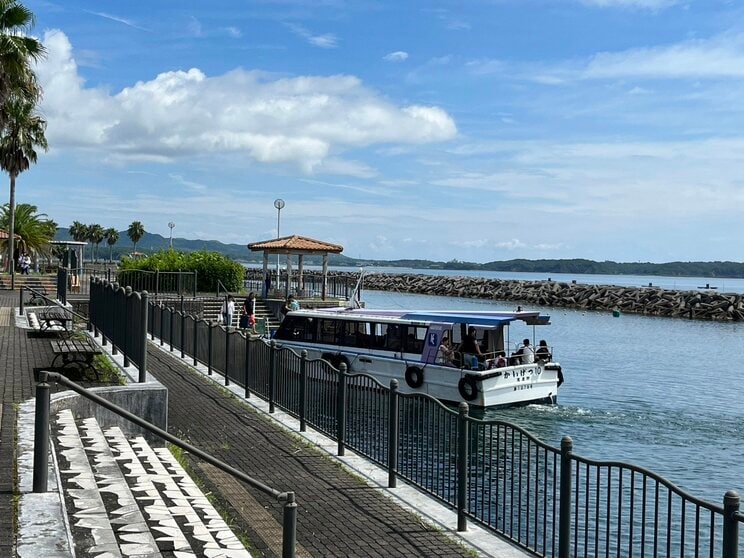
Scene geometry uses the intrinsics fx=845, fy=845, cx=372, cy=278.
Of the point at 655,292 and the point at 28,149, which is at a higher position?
the point at 28,149

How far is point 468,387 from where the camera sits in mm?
23562

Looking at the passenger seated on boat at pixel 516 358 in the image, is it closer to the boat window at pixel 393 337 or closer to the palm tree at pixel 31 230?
the boat window at pixel 393 337

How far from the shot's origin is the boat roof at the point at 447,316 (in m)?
24.1

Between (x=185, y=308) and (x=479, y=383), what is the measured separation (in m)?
20.5

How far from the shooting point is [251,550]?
7.41 meters

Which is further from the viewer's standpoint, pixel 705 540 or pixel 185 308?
pixel 185 308

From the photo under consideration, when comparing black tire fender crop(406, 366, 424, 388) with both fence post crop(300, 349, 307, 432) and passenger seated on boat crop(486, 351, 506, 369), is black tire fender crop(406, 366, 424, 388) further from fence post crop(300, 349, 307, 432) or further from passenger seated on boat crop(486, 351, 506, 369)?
fence post crop(300, 349, 307, 432)

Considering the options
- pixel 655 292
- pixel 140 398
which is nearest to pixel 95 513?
pixel 140 398

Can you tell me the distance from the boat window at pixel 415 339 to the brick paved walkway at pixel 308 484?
380 inches

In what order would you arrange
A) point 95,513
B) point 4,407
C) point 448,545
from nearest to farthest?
1. point 95,513
2. point 448,545
3. point 4,407

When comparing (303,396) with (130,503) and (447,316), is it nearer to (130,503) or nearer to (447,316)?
(130,503)

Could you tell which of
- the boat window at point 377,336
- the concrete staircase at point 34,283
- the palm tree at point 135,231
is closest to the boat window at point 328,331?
the boat window at point 377,336

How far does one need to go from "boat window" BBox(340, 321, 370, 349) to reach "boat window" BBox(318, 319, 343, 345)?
333 mm

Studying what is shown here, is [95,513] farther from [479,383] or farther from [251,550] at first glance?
[479,383]
